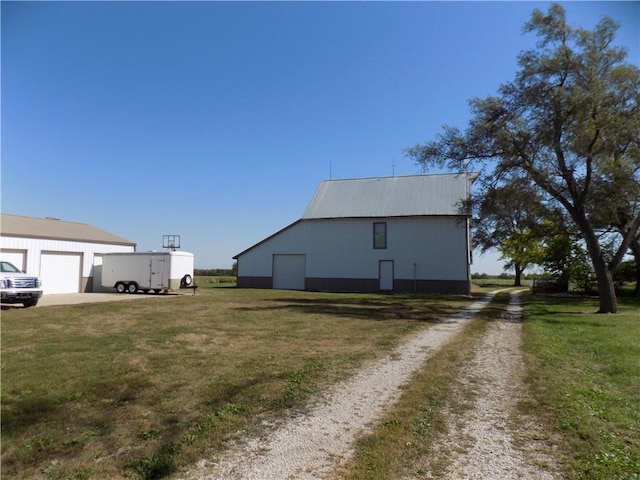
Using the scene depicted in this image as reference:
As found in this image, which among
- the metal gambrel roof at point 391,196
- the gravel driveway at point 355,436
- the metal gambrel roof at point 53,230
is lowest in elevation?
the gravel driveway at point 355,436

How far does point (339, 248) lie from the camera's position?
33.3 metres

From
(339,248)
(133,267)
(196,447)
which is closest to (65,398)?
(196,447)

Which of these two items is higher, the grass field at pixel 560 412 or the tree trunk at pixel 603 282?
the tree trunk at pixel 603 282

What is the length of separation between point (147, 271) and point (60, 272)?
5.03 meters

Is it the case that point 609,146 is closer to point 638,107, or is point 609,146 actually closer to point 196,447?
point 638,107

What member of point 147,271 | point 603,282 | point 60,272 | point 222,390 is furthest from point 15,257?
point 603,282

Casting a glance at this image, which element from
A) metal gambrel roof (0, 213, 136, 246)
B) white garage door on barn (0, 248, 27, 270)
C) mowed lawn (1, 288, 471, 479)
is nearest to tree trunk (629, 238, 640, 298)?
mowed lawn (1, 288, 471, 479)

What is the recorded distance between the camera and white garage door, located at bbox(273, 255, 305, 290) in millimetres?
34188

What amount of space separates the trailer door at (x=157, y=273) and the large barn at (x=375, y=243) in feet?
32.3

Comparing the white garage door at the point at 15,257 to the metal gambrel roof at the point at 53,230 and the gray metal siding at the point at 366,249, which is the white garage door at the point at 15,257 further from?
the gray metal siding at the point at 366,249

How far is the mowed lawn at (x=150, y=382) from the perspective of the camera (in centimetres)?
427

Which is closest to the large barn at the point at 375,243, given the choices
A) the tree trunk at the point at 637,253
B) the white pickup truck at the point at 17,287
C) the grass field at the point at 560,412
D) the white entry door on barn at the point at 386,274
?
the white entry door on barn at the point at 386,274

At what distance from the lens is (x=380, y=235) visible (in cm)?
3247

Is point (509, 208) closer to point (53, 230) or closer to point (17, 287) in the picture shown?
point (17, 287)
